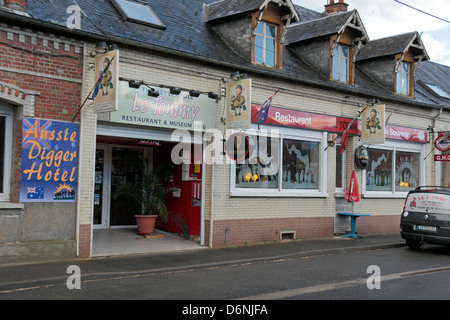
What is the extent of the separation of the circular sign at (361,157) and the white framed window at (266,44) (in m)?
4.11

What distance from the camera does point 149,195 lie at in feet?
42.6

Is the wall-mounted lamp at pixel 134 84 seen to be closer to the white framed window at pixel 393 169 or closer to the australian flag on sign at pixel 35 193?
the australian flag on sign at pixel 35 193

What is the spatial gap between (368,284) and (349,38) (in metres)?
10.0

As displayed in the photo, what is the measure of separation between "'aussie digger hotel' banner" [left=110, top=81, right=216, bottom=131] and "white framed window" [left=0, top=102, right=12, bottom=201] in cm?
205

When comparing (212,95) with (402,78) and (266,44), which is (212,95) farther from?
(402,78)

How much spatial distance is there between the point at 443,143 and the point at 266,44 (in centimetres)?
803

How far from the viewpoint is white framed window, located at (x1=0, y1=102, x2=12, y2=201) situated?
9.71 m

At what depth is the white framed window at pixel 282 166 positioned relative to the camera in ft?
43.8

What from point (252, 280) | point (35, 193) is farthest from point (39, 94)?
point (252, 280)

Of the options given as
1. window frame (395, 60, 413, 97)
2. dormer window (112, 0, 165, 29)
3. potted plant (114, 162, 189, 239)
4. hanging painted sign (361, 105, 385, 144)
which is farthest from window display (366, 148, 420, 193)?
dormer window (112, 0, 165, 29)

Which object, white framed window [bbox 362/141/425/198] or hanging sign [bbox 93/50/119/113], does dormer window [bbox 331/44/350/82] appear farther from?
hanging sign [bbox 93/50/119/113]

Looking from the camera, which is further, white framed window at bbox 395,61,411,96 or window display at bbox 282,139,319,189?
white framed window at bbox 395,61,411,96

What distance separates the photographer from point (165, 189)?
13.7m

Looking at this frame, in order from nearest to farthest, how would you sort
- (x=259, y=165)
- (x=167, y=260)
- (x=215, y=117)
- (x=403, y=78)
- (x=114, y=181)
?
(x=167, y=260), (x=215, y=117), (x=259, y=165), (x=114, y=181), (x=403, y=78)
